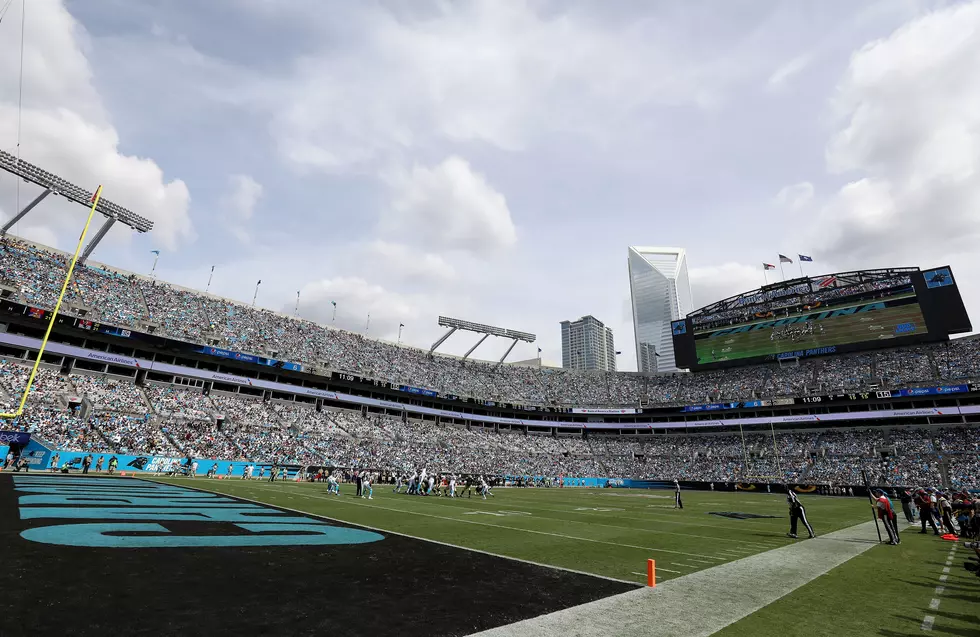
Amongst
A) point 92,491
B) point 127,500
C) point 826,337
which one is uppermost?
point 826,337

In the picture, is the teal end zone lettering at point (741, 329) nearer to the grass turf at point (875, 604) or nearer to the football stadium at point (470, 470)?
the football stadium at point (470, 470)

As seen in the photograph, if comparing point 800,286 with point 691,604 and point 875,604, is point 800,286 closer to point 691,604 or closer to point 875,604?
point 875,604

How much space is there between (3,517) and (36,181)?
4147cm

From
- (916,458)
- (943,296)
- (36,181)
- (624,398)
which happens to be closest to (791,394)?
(916,458)

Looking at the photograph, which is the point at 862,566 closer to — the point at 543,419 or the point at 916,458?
the point at 916,458

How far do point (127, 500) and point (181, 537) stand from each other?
8.52 metres

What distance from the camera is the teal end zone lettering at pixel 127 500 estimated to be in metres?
14.6

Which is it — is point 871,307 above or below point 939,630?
above

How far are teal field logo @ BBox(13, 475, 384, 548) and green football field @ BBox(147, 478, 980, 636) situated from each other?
224 cm

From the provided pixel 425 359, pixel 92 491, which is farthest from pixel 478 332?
pixel 92 491

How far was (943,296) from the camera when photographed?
53.2 metres

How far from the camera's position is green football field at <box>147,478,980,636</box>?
22.5 ft

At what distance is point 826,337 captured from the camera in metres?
60.8

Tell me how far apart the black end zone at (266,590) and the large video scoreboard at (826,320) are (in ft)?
220
